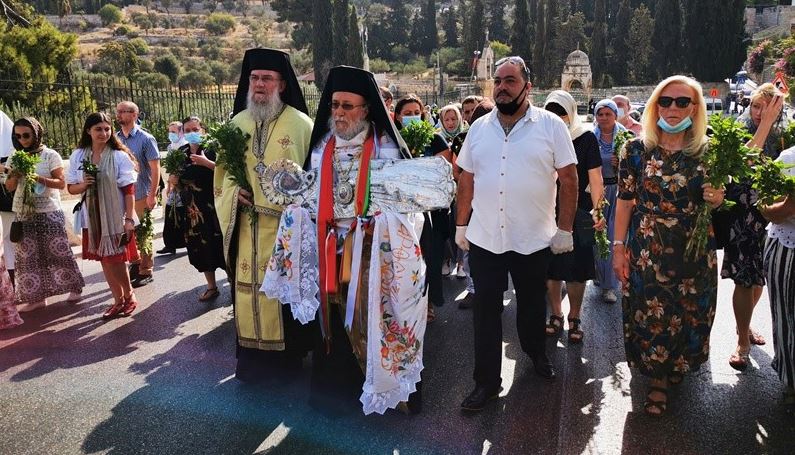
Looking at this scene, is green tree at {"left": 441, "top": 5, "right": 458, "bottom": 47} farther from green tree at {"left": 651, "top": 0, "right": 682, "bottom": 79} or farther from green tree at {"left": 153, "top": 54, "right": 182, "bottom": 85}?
green tree at {"left": 651, "top": 0, "right": 682, "bottom": 79}

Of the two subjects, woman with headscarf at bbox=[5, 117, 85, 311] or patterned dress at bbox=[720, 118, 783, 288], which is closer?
patterned dress at bbox=[720, 118, 783, 288]

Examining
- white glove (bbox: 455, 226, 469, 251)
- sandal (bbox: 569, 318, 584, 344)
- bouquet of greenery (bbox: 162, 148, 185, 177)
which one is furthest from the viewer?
bouquet of greenery (bbox: 162, 148, 185, 177)

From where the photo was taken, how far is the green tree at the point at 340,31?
54312 mm

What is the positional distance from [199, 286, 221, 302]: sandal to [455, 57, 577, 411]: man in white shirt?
143 inches

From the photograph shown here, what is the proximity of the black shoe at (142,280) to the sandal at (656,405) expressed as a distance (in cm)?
580

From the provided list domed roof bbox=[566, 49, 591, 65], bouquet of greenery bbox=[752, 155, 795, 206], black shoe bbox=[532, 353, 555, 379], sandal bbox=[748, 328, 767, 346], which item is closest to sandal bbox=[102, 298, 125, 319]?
black shoe bbox=[532, 353, 555, 379]

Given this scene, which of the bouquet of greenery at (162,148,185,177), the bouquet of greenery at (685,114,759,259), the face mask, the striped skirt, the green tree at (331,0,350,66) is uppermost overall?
the green tree at (331,0,350,66)

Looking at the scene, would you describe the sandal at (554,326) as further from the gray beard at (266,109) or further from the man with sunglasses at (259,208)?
the gray beard at (266,109)

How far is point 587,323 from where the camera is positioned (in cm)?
580

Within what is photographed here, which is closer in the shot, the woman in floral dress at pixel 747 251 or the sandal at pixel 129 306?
the woman in floral dress at pixel 747 251

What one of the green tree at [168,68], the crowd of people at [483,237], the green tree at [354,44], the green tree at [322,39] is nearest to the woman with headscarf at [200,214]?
the crowd of people at [483,237]

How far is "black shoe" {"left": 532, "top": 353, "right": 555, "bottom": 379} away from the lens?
4.57 metres

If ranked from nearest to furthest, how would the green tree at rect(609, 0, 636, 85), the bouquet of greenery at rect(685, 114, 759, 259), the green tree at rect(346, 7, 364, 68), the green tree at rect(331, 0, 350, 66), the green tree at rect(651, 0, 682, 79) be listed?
the bouquet of greenery at rect(685, 114, 759, 259), the green tree at rect(651, 0, 682, 79), the green tree at rect(346, 7, 364, 68), the green tree at rect(331, 0, 350, 66), the green tree at rect(609, 0, 636, 85)

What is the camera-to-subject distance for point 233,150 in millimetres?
4348
